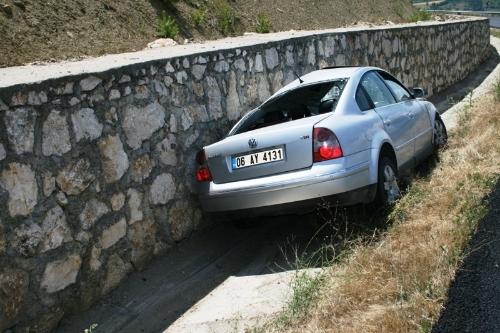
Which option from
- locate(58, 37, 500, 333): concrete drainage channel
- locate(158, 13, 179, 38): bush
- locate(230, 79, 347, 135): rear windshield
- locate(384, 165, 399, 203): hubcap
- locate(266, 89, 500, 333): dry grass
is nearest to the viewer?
locate(266, 89, 500, 333): dry grass

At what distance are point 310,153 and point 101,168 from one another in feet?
5.59

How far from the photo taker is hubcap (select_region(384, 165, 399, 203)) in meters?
5.80

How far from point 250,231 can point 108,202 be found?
1.85m

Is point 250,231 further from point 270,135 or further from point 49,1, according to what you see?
point 49,1

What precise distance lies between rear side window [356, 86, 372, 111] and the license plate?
1094 millimetres

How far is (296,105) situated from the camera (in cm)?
614

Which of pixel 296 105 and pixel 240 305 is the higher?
pixel 296 105

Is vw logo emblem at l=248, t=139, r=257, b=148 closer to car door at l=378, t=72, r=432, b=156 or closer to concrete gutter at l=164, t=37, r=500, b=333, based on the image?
concrete gutter at l=164, t=37, r=500, b=333

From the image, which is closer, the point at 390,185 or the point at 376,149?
the point at 376,149

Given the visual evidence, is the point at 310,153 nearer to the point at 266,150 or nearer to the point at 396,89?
the point at 266,150

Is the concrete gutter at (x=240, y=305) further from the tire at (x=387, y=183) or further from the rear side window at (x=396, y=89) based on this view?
the rear side window at (x=396, y=89)

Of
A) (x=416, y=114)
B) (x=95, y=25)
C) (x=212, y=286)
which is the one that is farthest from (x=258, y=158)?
(x=95, y=25)

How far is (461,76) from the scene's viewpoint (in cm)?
1800

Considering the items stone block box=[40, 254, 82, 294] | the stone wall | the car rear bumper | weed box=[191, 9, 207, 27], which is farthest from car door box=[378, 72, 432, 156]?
weed box=[191, 9, 207, 27]
